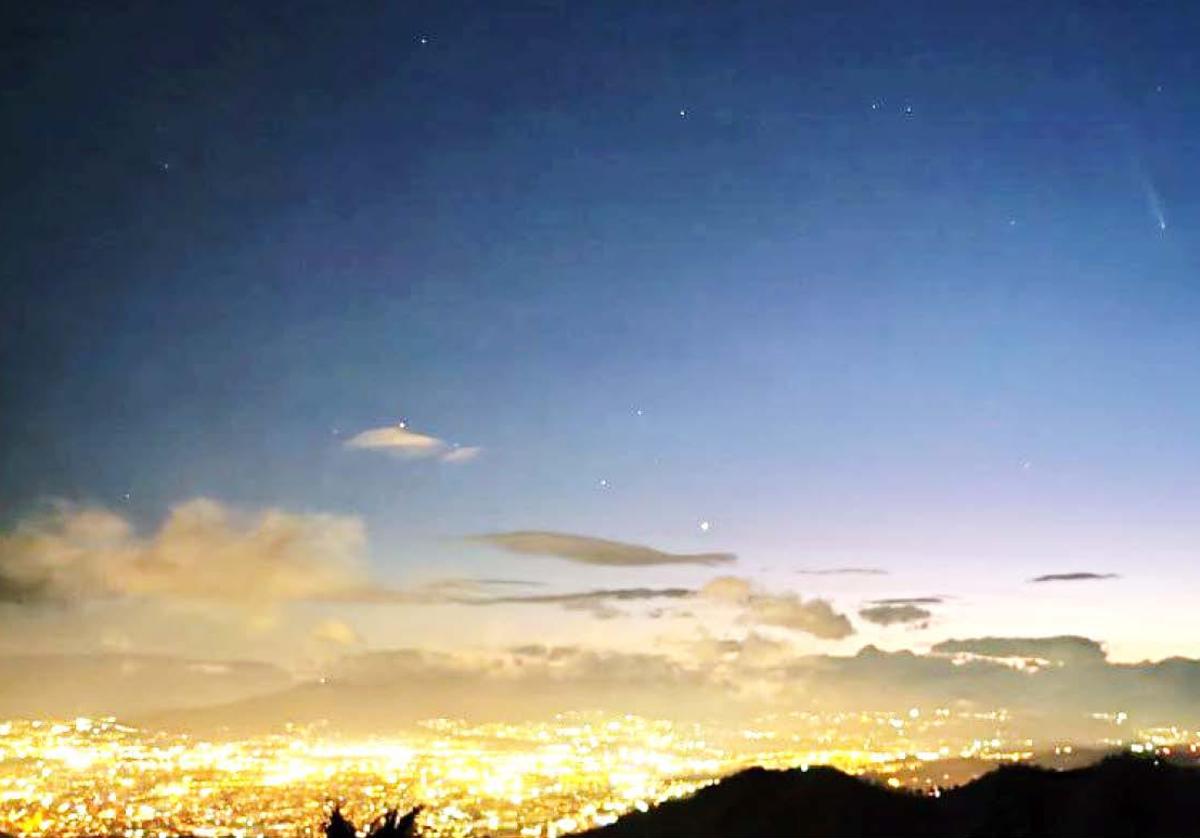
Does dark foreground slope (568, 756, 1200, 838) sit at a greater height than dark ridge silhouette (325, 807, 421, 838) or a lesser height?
lesser

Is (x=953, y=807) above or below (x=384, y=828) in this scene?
below

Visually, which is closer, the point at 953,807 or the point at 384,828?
the point at 384,828

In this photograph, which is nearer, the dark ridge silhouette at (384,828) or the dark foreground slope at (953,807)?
the dark ridge silhouette at (384,828)

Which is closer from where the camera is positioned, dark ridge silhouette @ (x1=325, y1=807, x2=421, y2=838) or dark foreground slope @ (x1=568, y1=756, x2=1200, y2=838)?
dark ridge silhouette @ (x1=325, y1=807, x2=421, y2=838)

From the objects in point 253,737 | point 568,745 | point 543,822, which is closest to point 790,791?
point 543,822

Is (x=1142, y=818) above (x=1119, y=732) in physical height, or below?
above

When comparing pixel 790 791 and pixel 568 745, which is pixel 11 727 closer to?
pixel 568 745

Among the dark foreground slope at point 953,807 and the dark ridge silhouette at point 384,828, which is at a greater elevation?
the dark ridge silhouette at point 384,828

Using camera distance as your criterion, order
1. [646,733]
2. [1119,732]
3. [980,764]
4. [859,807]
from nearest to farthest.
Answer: [859,807]
[980,764]
[1119,732]
[646,733]
